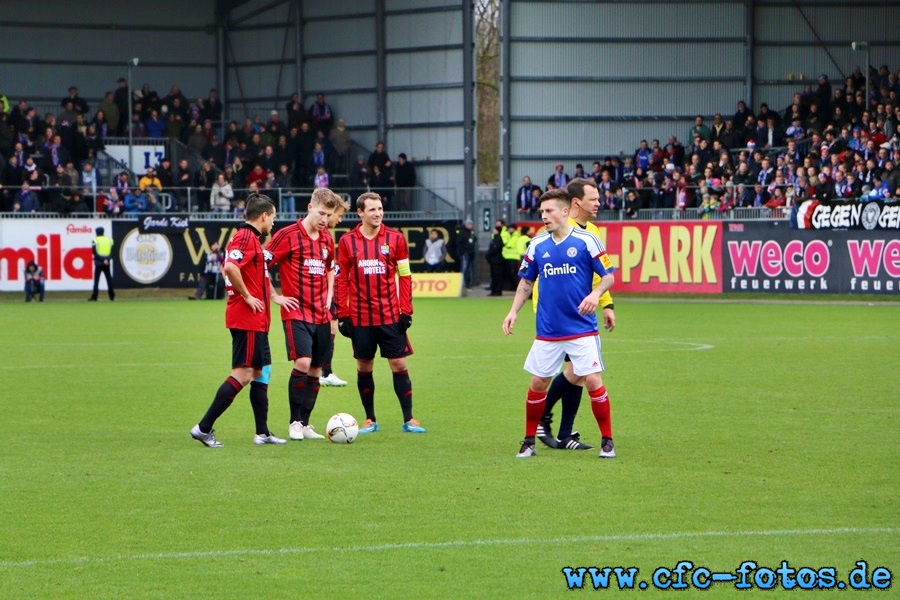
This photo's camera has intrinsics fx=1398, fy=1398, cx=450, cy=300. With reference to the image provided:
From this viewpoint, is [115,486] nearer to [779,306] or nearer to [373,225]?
[373,225]

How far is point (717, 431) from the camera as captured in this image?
1223 cm

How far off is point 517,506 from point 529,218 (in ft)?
120

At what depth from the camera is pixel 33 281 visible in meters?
38.9

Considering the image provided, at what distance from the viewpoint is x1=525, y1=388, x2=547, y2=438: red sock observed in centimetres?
1075

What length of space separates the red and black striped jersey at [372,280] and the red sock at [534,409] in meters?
2.03

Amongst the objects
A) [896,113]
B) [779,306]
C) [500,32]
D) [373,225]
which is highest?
[500,32]

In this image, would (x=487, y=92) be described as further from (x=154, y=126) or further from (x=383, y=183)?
(x=154, y=126)

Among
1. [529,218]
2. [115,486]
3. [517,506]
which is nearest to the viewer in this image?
[517,506]

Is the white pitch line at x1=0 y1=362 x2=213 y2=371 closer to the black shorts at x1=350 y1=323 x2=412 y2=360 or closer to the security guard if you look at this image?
the black shorts at x1=350 y1=323 x2=412 y2=360

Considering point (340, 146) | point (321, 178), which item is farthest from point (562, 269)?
point (340, 146)

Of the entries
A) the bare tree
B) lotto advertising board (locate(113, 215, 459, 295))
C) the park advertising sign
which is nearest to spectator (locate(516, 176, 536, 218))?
lotto advertising board (locate(113, 215, 459, 295))

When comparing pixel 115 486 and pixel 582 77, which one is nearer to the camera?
pixel 115 486

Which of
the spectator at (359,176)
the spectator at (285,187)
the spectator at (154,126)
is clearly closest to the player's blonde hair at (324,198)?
the spectator at (285,187)

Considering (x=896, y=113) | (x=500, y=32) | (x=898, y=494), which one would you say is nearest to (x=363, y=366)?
(x=898, y=494)
